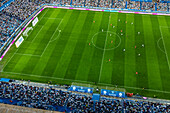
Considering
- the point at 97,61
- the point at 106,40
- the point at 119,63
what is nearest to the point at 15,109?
the point at 97,61

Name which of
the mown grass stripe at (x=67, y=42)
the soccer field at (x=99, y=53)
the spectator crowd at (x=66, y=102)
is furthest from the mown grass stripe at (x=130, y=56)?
the mown grass stripe at (x=67, y=42)

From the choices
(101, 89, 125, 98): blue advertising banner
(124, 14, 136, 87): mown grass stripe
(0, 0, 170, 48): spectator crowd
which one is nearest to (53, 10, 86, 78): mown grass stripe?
(0, 0, 170, 48): spectator crowd

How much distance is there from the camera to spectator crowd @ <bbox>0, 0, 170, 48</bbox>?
58469 mm

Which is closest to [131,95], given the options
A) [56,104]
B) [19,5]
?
[56,104]

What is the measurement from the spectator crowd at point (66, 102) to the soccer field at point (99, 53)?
5283 millimetres

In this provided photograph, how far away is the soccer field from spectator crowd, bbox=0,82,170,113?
5283mm

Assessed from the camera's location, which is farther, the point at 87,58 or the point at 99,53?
the point at 99,53

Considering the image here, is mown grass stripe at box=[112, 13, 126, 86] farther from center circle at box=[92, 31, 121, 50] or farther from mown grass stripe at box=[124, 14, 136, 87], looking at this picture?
center circle at box=[92, 31, 121, 50]

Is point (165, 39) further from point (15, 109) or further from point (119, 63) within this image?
point (15, 109)

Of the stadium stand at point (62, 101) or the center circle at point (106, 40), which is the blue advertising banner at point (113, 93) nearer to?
the stadium stand at point (62, 101)

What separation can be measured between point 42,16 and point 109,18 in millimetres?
26023

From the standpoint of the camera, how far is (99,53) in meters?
49.1

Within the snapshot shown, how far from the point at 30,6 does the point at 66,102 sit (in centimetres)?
4910

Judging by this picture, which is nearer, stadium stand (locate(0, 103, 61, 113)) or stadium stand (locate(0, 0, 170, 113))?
stadium stand (locate(0, 103, 61, 113))
